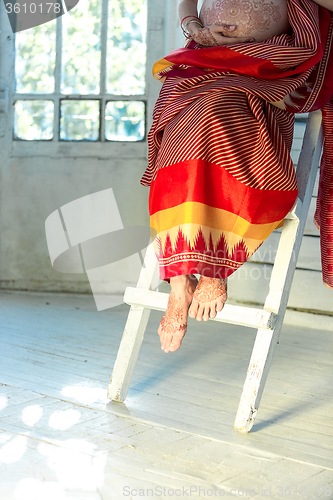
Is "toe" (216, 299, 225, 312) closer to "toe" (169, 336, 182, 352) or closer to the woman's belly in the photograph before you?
"toe" (169, 336, 182, 352)

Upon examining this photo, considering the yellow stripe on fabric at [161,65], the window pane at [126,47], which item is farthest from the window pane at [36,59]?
the yellow stripe on fabric at [161,65]

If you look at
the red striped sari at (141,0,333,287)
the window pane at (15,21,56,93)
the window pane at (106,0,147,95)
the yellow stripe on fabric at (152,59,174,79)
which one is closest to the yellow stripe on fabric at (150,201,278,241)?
the red striped sari at (141,0,333,287)

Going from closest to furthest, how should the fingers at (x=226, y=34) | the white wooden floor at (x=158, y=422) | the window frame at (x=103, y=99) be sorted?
1. the white wooden floor at (x=158, y=422)
2. the fingers at (x=226, y=34)
3. the window frame at (x=103, y=99)

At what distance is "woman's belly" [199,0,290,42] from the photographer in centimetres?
129

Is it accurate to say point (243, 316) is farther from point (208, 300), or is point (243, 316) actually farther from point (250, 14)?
point (250, 14)

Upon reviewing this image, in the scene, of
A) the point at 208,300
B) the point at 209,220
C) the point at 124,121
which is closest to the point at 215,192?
the point at 209,220

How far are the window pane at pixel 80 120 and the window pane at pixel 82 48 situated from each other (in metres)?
0.07

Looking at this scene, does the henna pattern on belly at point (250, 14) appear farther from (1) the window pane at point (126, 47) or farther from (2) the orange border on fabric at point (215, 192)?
(1) the window pane at point (126, 47)

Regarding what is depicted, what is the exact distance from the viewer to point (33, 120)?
283cm

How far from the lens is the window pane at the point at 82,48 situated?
107 inches

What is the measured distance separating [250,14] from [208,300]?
717 mm

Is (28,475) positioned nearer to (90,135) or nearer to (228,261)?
(228,261)

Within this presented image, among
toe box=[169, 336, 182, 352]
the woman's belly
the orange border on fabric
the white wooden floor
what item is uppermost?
the woman's belly

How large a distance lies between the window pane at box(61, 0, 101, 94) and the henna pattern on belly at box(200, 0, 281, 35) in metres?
1.57
